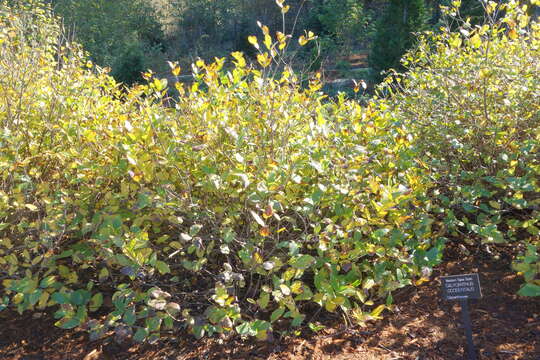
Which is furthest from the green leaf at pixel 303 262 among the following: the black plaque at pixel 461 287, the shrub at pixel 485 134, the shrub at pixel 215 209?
the shrub at pixel 485 134

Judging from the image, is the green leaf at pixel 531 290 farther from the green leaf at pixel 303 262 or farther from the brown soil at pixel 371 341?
the green leaf at pixel 303 262

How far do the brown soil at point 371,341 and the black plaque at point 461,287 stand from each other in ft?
1.04

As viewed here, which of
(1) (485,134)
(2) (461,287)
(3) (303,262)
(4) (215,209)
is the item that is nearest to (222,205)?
(4) (215,209)

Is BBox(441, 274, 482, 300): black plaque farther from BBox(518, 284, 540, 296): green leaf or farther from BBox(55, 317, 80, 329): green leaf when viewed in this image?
BBox(55, 317, 80, 329): green leaf

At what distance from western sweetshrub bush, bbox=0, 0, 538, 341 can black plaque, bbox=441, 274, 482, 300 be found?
0.10 m

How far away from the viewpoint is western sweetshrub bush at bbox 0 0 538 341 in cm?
214

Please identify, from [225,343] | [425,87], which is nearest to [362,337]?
[225,343]

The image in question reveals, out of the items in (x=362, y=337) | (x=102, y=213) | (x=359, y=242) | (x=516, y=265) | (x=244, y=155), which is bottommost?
(x=362, y=337)

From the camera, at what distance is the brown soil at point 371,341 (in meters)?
2.26

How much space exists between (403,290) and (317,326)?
0.66m

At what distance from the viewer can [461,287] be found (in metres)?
2.11

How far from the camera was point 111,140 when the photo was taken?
243cm

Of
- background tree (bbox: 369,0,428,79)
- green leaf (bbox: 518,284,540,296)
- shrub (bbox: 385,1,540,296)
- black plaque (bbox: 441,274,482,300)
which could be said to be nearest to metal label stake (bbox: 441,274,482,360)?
black plaque (bbox: 441,274,482,300)

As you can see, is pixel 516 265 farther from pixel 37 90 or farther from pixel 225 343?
pixel 37 90
